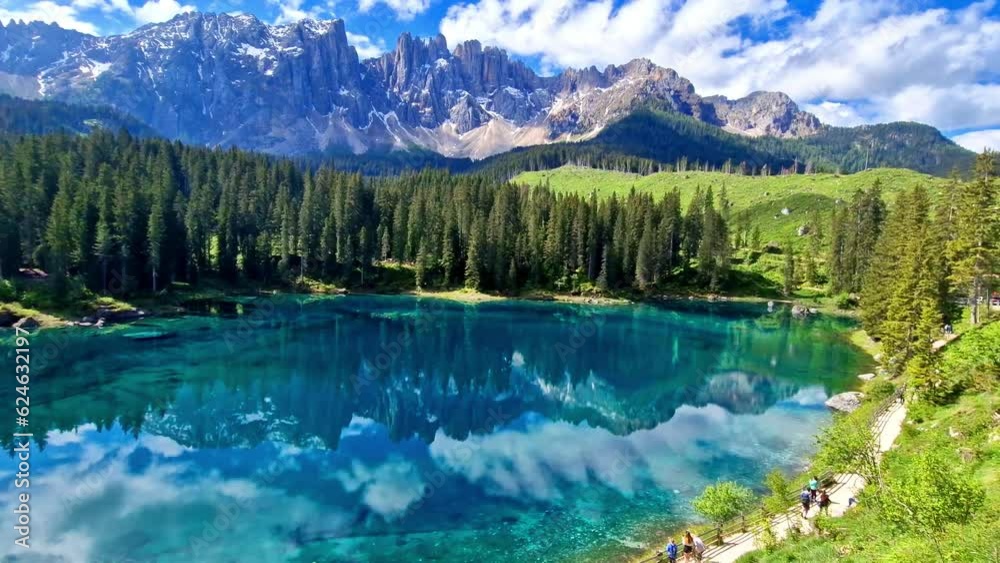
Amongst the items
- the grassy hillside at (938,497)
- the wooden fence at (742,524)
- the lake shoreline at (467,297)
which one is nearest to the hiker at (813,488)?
the wooden fence at (742,524)

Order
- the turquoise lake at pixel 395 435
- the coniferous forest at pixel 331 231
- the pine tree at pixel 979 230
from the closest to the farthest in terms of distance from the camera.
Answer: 1. the turquoise lake at pixel 395 435
2. the pine tree at pixel 979 230
3. the coniferous forest at pixel 331 231

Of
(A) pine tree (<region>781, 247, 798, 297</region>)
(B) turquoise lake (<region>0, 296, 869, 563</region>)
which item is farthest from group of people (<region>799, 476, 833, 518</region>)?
(A) pine tree (<region>781, 247, 798, 297</region>)

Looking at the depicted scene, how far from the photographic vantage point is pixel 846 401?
51156mm

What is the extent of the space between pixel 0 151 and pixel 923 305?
6372 inches

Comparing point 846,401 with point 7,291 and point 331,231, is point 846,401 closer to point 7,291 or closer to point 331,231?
point 331,231

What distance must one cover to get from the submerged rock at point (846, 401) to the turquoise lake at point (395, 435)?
1477 millimetres

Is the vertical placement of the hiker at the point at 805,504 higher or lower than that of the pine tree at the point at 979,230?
lower

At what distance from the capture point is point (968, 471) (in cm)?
2338

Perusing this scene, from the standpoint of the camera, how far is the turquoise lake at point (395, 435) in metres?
30.0

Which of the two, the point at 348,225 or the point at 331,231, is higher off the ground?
the point at 348,225

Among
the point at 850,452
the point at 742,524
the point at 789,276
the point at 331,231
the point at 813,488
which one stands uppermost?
the point at 331,231

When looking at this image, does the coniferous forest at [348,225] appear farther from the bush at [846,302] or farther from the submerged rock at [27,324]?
the bush at [846,302]

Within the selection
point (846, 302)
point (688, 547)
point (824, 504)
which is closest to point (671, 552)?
point (688, 547)

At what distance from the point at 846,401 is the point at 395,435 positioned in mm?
40737
